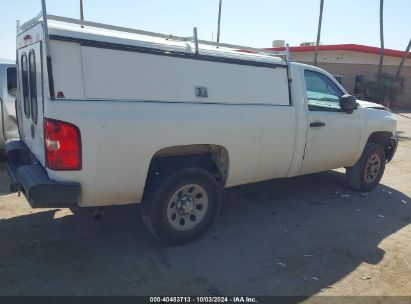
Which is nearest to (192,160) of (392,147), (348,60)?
(392,147)

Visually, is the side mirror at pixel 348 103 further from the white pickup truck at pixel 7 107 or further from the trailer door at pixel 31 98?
the white pickup truck at pixel 7 107

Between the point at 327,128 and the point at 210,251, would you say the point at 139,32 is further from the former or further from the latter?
the point at 327,128

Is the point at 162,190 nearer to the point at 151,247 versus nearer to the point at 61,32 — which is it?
the point at 151,247

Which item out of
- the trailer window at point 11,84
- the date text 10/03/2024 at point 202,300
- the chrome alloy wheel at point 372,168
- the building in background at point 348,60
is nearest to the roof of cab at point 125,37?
the date text 10/03/2024 at point 202,300

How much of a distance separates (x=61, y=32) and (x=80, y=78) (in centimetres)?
41

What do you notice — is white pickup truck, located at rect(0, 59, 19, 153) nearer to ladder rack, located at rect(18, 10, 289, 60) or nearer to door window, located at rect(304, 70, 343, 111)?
ladder rack, located at rect(18, 10, 289, 60)

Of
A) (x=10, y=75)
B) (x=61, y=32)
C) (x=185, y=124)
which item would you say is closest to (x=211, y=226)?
(x=185, y=124)

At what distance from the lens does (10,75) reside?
280 inches

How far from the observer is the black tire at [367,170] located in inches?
247

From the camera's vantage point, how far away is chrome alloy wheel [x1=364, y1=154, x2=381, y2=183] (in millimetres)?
6416

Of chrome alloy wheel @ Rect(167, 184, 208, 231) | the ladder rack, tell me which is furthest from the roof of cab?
chrome alloy wheel @ Rect(167, 184, 208, 231)

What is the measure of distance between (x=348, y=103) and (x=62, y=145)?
12.8ft

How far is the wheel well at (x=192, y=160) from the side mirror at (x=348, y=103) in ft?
7.16

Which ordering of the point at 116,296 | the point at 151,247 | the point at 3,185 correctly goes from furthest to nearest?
1. the point at 3,185
2. the point at 151,247
3. the point at 116,296
